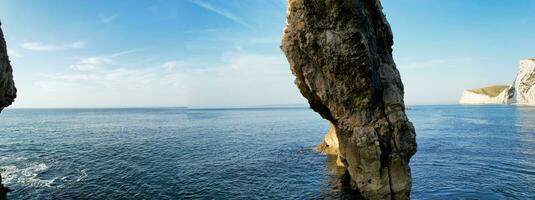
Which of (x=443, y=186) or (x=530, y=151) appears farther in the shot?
(x=530, y=151)

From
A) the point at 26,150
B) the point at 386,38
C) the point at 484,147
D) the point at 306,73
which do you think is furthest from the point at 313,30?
the point at 26,150

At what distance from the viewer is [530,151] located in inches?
1948

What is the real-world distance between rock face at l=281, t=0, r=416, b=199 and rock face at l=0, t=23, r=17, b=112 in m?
26.2

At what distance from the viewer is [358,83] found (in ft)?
83.2

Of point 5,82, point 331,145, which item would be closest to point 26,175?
point 5,82

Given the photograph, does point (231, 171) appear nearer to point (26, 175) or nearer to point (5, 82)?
point (26, 175)

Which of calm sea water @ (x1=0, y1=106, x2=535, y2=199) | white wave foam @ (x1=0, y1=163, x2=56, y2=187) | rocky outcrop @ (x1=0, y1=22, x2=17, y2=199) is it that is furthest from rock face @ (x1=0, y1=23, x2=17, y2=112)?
calm sea water @ (x1=0, y1=106, x2=535, y2=199)

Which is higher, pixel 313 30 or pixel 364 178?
pixel 313 30

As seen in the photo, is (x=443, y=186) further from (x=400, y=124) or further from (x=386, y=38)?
(x=386, y=38)

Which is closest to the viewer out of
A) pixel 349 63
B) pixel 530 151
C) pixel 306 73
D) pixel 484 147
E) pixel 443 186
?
pixel 349 63

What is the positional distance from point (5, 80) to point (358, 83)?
105ft

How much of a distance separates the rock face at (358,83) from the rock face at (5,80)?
26212 millimetres

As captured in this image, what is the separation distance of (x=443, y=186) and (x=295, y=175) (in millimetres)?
13843

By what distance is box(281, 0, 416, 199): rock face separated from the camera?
25031mm
